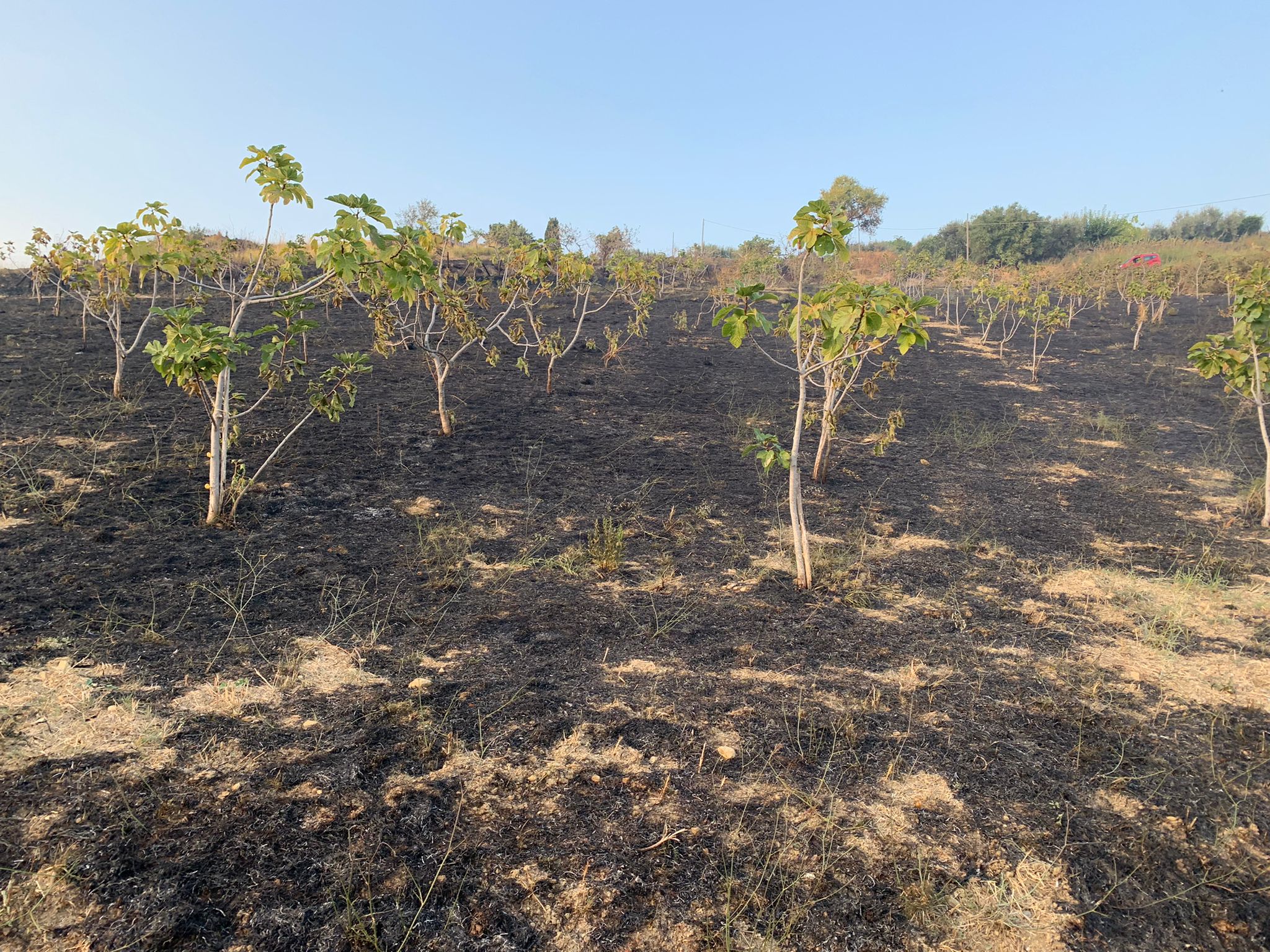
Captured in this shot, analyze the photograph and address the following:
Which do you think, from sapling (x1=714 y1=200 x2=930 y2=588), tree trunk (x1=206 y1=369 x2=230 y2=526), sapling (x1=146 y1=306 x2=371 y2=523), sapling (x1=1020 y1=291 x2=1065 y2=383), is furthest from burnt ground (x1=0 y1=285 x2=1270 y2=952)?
sapling (x1=1020 y1=291 x2=1065 y2=383)

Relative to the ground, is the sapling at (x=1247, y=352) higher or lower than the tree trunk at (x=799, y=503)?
higher

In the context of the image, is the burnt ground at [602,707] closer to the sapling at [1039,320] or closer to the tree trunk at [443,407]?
the tree trunk at [443,407]

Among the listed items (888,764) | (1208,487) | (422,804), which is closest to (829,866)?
(888,764)

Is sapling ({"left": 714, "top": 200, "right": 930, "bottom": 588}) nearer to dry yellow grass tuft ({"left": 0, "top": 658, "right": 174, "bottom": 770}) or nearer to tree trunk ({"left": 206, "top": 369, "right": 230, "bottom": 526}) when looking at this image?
dry yellow grass tuft ({"left": 0, "top": 658, "right": 174, "bottom": 770})

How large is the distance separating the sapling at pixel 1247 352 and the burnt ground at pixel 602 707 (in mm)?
1283

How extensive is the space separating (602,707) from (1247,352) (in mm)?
8811

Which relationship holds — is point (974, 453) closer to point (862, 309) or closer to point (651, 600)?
point (862, 309)

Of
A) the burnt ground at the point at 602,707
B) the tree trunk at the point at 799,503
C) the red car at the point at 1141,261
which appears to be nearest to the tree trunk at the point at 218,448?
the burnt ground at the point at 602,707

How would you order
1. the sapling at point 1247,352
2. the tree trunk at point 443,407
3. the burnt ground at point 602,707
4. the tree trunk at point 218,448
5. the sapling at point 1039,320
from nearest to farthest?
the burnt ground at point 602,707 < the tree trunk at point 218,448 < the sapling at point 1247,352 < the tree trunk at point 443,407 < the sapling at point 1039,320

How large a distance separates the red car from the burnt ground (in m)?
25.2

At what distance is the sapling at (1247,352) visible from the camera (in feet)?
21.4

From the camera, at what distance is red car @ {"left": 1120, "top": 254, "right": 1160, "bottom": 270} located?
26000 mm

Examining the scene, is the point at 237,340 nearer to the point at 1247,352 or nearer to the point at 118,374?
the point at 118,374

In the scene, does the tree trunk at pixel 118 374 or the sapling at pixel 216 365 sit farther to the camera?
the tree trunk at pixel 118 374
